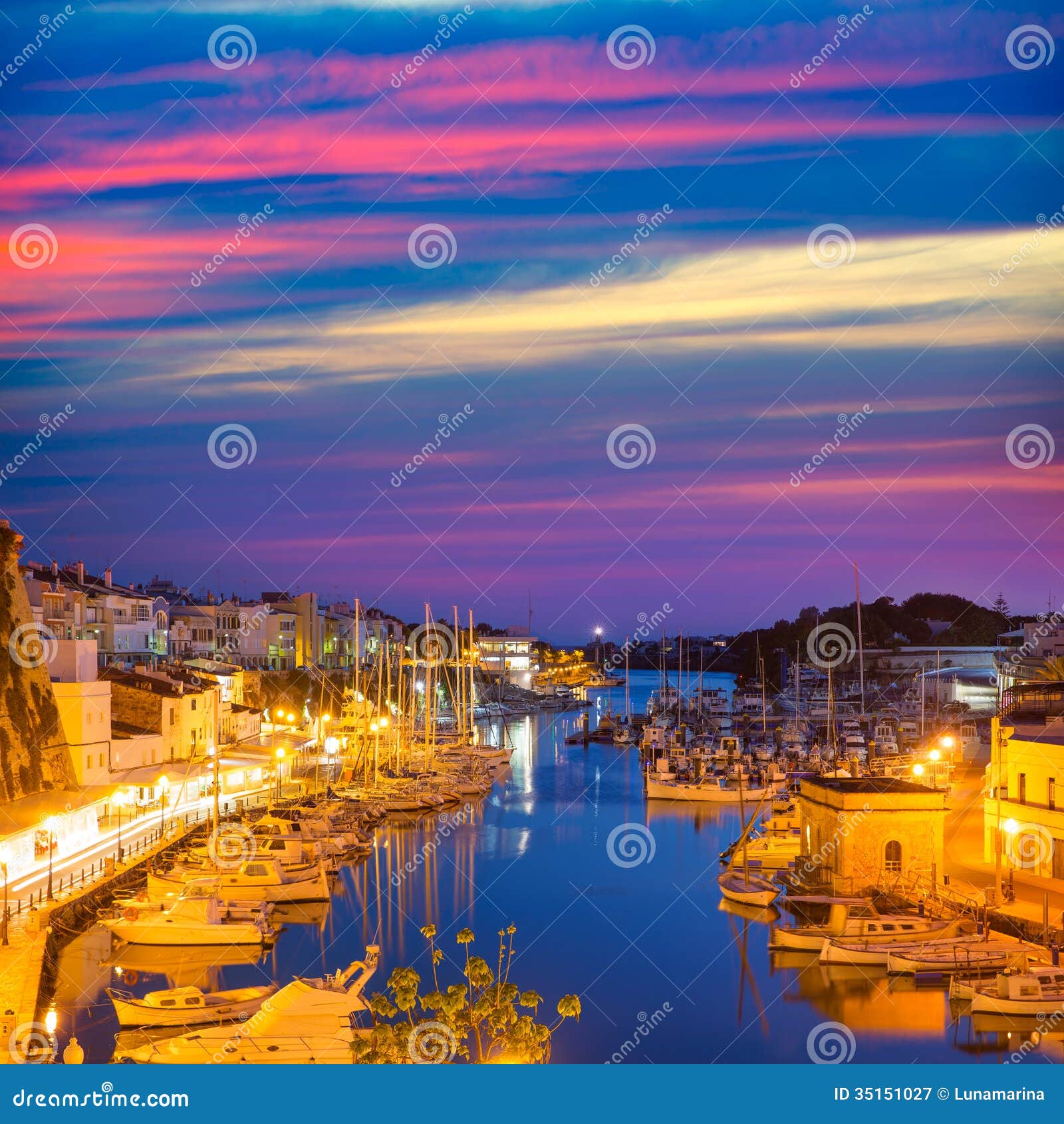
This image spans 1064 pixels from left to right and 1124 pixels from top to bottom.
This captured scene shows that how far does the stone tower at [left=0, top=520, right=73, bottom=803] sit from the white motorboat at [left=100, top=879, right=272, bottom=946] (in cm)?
322

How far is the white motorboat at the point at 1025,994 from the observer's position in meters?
11.4

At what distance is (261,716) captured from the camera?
35.8 m

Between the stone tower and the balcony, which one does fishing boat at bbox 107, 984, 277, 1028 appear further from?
the balcony

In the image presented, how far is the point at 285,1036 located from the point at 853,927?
289 inches

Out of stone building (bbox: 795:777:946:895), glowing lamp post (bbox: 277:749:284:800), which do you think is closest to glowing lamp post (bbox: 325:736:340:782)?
glowing lamp post (bbox: 277:749:284:800)

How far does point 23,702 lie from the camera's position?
18.6 meters

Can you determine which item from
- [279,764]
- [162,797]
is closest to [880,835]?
[162,797]

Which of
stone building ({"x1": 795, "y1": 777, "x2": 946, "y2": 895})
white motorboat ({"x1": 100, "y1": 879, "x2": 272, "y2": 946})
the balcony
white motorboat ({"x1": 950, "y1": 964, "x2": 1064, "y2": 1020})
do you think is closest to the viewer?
white motorboat ({"x1": 950, "y1": 964, "x2": 1064, "y2": 1020})

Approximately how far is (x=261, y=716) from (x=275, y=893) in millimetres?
18672

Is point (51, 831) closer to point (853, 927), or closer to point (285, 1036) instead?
point (285, 1036)

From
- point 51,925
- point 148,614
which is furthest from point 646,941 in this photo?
point 148,614

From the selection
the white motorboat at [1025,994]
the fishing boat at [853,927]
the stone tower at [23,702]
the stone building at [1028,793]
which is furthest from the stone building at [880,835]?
the stone tower at [23,702]

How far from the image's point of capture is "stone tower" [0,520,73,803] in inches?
699

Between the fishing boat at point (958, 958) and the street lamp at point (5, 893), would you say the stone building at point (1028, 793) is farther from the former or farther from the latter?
the street lamp at point (5, 893)
